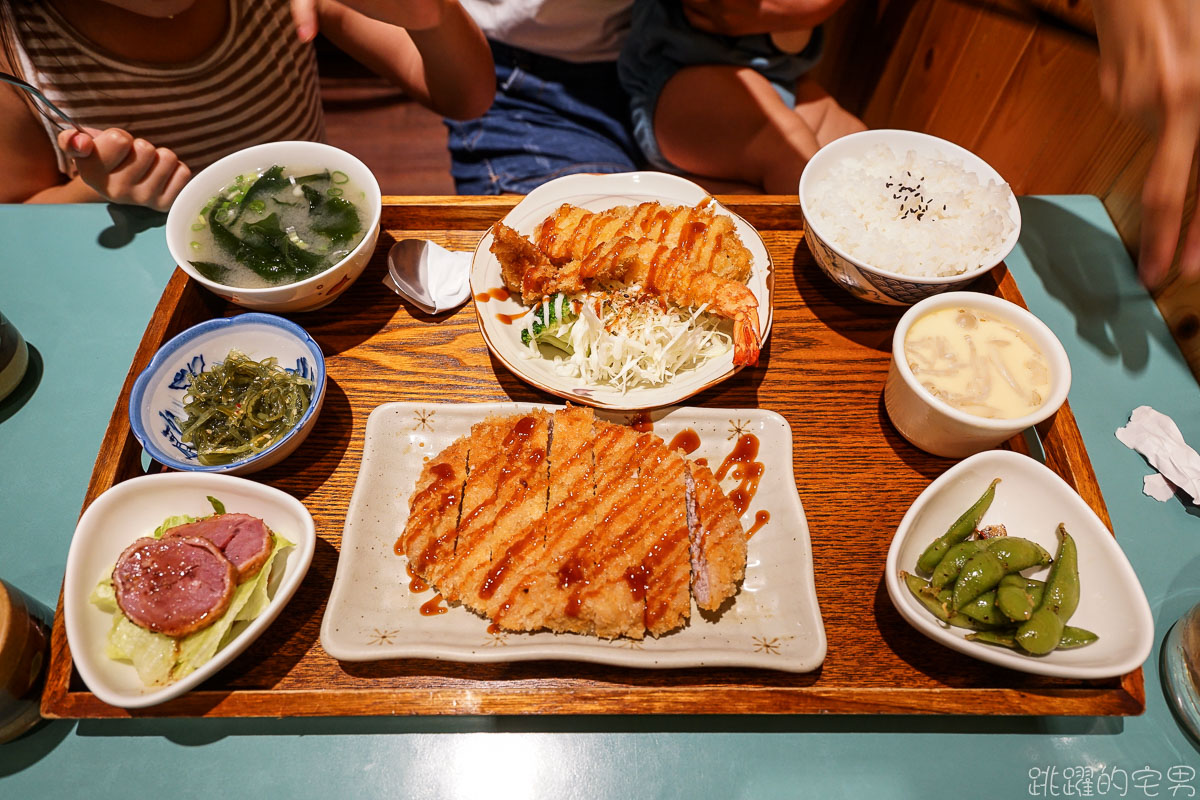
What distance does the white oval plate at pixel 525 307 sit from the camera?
2.25m

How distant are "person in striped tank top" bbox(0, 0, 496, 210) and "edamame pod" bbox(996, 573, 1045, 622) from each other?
9.49ft

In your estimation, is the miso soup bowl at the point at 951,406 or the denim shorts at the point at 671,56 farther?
the denim shorts at the point at 671,56

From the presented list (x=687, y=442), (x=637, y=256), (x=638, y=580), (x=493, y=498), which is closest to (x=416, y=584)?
(x=493, y=498)

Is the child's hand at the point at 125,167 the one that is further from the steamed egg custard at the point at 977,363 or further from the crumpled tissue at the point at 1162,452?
the crumpled tissue at the point at 1162,452

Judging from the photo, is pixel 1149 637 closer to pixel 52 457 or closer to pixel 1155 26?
pixel 1155 26

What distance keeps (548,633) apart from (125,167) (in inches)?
95.9

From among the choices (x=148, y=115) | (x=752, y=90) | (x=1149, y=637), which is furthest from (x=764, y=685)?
(x=148, y=115)

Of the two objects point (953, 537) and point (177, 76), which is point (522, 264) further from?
point (177, 76)

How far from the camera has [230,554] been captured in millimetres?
1845

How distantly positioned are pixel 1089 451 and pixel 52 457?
11.8ft

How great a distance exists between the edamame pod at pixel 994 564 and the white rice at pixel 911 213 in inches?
39.3

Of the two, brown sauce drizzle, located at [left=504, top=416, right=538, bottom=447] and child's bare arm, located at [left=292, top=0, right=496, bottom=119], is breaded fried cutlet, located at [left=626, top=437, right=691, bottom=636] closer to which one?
brown sauce drizzle, located at [left=504, top=416, right=538, bottom=447]

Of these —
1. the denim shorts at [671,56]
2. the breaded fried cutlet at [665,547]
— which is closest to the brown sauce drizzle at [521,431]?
the breaded fried cutlet at [665,547]

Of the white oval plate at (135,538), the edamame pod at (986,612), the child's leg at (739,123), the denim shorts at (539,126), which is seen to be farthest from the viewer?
the denim shorts at (539,126)
